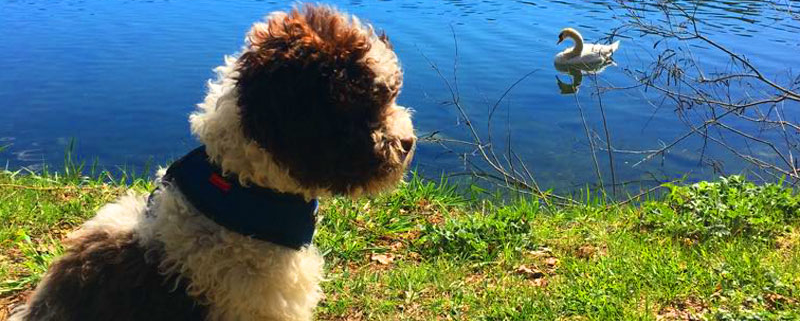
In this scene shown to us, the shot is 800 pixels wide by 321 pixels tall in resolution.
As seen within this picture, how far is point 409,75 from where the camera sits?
36.7ft

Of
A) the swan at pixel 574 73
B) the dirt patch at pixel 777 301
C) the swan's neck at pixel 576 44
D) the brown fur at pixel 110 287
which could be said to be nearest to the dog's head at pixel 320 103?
the brown fur at pixel 110 287

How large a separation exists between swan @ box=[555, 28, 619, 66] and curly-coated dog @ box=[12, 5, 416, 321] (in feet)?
31.4

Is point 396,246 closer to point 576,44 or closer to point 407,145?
point 407,145

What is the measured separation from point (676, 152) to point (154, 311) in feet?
26.1

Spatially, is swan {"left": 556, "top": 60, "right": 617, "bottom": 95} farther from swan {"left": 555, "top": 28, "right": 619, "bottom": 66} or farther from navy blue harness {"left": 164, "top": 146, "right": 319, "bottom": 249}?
navy blue harness {"left": 164, "top": 146, "right": 319, "bottom": 249}

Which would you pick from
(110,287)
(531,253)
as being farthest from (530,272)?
(110,287)

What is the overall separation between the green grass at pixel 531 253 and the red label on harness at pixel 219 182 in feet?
4.55

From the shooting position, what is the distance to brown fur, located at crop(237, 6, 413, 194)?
221 cm

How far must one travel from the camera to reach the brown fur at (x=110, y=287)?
2.37m

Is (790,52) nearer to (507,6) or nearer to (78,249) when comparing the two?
(507,6)

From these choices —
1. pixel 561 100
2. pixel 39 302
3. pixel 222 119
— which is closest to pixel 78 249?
pixel 39 302

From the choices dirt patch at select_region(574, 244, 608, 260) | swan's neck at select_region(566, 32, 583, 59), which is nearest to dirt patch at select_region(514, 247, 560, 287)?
dirt patch at select_region(574, 244, 608, 260)

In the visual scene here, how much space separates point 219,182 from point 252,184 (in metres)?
0.12

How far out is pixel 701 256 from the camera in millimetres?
4125
